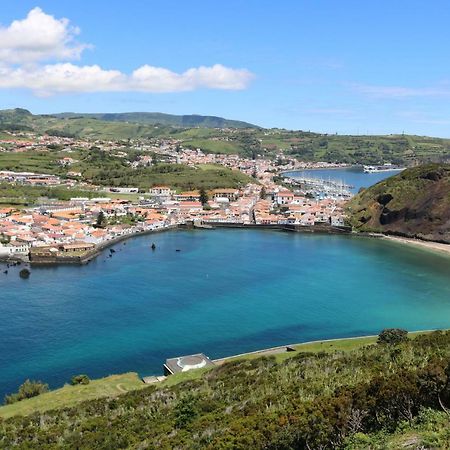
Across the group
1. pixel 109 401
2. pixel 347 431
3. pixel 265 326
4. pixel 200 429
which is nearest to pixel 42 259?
pixel 265 326

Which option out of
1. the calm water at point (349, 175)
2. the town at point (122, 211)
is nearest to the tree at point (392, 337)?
the town at point (122, 211)

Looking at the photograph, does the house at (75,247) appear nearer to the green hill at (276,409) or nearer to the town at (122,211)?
the town at (122,211)

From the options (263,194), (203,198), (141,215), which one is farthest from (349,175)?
(141,215)

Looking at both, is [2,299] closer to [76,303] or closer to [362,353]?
[76,303]

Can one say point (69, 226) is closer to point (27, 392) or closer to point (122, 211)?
point (122, 211)

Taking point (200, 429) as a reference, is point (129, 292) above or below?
below

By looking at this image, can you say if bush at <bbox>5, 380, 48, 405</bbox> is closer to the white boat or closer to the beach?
the beach

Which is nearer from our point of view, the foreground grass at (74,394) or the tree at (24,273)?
the foreground grass at (74,394)
